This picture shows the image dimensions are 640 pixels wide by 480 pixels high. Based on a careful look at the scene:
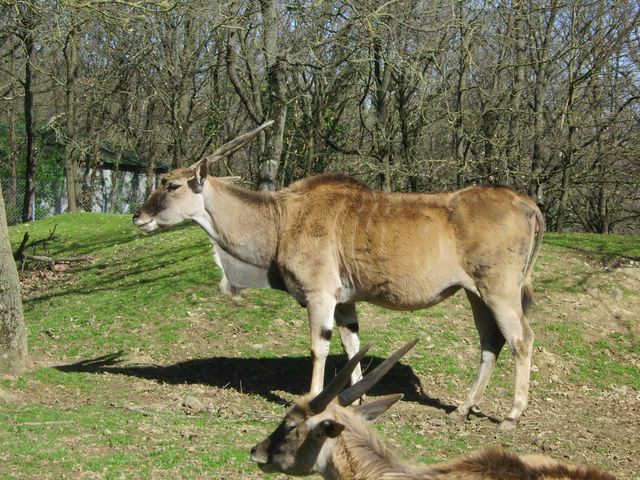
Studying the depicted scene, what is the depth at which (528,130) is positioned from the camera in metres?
23.2

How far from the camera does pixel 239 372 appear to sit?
33.6 ft

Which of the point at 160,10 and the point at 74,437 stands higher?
the point at 160,10

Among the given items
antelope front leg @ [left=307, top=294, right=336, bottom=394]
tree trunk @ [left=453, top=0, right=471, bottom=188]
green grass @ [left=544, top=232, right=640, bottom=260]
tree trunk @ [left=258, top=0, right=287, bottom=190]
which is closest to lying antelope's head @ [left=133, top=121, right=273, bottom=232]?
antelope front leg @ [left=307, top=294, right=336, bottom=394]

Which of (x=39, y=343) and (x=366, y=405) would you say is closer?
(x=366, y=405)

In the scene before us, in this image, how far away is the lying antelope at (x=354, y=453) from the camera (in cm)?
399

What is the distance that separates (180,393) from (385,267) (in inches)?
103

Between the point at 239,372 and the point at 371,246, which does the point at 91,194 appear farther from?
the point at 371,246

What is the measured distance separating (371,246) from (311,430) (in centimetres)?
472

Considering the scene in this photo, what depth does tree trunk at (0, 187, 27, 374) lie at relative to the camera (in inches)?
364

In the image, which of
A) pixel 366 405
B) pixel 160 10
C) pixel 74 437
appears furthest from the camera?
pixel 160 10

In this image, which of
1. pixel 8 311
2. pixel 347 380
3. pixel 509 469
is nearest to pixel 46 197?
pixel 8 311

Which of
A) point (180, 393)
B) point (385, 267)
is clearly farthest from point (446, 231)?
point (180, 393)

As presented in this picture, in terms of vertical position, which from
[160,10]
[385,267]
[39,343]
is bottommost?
[39,343]

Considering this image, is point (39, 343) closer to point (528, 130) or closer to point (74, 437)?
point (74, 437)
